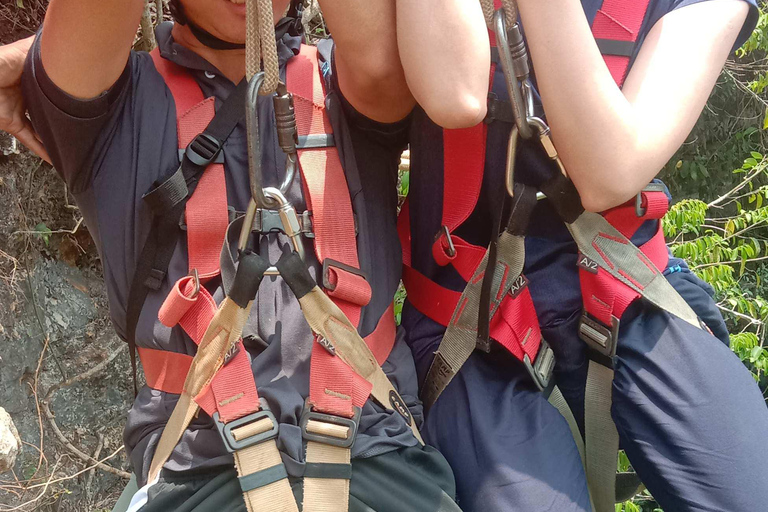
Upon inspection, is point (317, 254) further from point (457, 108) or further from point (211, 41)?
point (211, 41)

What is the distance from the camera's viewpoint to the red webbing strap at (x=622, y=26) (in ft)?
3.69

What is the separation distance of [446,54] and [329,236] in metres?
0.37

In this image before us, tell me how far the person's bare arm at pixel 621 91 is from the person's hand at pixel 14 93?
34.6 inches

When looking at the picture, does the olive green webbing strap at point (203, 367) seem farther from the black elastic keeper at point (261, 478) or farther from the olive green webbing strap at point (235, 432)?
the black elastic keeper at point (261, 478)

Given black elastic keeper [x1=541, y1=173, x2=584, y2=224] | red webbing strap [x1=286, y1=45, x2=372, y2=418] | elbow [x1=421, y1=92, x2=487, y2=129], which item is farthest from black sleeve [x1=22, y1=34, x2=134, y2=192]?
black elastic keeper [x1=541, y1=173, x2=584, y2=224]

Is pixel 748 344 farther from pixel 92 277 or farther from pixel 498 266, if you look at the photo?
pixel 92 277

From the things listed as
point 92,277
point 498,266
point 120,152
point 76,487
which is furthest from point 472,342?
point 76,487

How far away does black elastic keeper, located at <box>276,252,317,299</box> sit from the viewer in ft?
3.23

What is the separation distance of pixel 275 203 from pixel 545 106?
1.51ft

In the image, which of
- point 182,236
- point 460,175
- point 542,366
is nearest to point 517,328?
point 542,366

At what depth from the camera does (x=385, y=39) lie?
3.43 feet

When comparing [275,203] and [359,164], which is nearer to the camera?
[275,203]

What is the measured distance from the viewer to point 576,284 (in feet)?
4.20

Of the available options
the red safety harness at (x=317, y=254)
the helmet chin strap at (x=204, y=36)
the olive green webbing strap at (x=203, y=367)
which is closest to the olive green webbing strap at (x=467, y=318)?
the red safety harness at (x=317, y=254)
